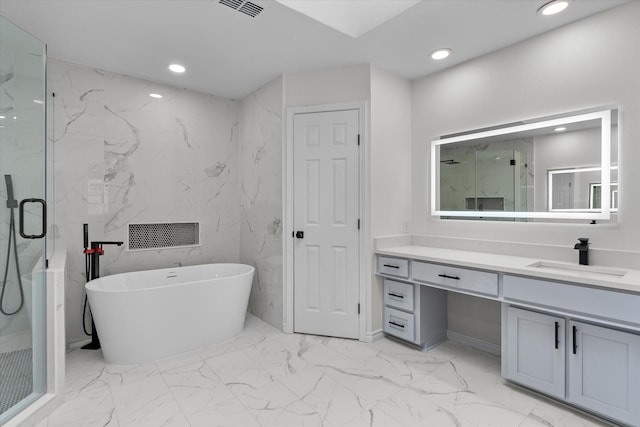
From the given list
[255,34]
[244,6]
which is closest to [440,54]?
[255,34]

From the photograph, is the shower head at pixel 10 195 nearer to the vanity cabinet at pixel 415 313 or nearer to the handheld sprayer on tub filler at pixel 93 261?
Result: the handheld sprayer on tub filler at pixel 93 261

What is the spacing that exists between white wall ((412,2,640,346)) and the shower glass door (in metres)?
3.01

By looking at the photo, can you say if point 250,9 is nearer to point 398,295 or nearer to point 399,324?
point 398,295

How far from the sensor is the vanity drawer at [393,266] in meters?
2.76

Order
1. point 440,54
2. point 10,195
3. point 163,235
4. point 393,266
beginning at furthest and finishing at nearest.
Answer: point 163,235 → point 393,266 → point 440,54 → point 10,195

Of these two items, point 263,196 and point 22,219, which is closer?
point 22,219

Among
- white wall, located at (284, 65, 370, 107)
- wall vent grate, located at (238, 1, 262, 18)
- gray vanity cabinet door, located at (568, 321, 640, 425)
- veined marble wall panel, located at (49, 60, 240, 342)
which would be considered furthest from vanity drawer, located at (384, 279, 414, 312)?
wall vent grate, located at (238, 1, 262, 18)

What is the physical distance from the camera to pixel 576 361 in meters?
1.89

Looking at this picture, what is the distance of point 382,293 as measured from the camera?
3084mm

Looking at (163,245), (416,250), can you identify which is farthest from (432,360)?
(163,245)

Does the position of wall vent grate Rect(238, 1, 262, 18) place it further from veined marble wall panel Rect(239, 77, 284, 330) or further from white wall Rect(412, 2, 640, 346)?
white wall Rect(412, 2, 640, 346)

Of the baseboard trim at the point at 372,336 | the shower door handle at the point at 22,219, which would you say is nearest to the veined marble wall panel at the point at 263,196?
the baseboard trim at the point at 372,336

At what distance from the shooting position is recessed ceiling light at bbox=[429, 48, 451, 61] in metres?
2.69

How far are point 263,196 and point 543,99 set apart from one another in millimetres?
2592
